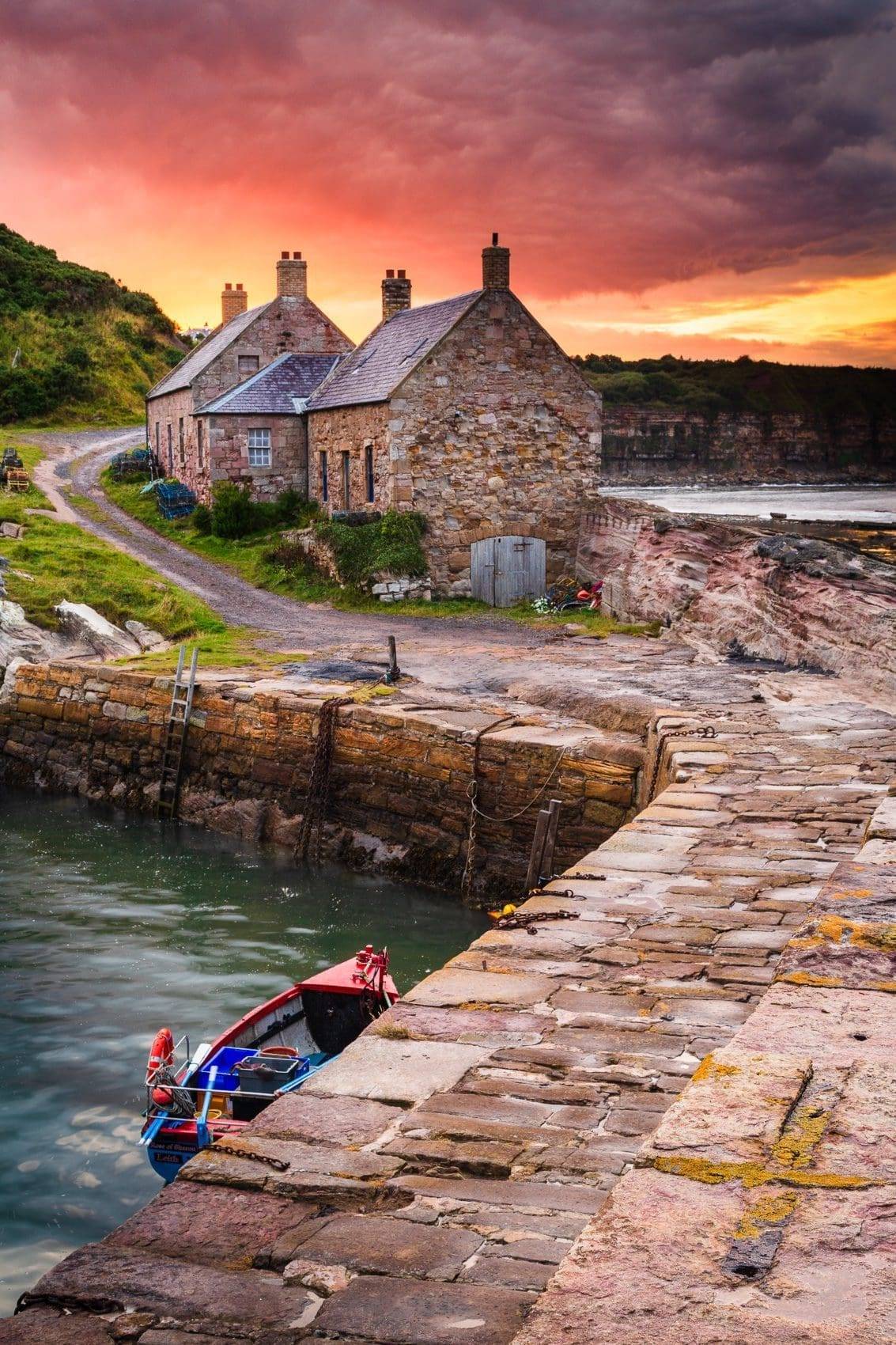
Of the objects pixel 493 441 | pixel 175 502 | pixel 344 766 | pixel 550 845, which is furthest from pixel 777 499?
pixel 550 845

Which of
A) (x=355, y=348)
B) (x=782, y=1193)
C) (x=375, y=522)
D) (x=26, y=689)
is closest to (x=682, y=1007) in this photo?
(x=782, y=1193)

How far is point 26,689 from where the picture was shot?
22.0 m

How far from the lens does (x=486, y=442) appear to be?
1153 inches

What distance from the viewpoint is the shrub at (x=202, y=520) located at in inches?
1366

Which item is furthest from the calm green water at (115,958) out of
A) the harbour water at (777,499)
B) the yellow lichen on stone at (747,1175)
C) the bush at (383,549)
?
the harbour water at (777,499)

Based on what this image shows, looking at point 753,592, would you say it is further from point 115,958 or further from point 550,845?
point 115,958

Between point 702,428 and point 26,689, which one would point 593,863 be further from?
point 702,428

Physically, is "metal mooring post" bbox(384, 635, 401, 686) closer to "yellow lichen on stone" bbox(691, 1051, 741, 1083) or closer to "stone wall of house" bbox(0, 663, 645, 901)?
"stone wall of house" bbox(0, 663, 645, 901)

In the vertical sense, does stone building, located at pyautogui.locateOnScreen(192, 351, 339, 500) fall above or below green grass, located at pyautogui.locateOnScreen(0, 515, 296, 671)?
above

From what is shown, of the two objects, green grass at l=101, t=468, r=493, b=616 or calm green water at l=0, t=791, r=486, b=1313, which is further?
green grass at l=101, t=468, r=493, b=616

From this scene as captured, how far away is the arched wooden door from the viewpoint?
96.2ft

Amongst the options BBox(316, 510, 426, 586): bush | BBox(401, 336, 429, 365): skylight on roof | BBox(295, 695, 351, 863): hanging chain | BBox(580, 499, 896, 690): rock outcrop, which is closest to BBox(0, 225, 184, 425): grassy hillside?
BBox(401, 336, 429, 365): skylight on roof

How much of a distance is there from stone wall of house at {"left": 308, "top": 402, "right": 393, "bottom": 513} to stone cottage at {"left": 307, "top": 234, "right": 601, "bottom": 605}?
67 millimetres

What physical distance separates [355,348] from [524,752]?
22.7 metres
